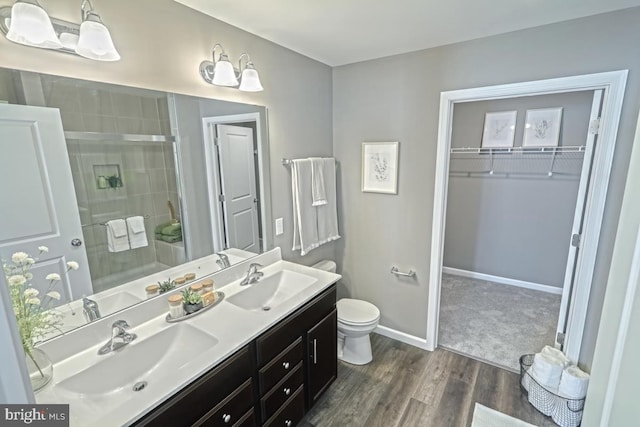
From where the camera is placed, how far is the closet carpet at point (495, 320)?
2594 millimetres

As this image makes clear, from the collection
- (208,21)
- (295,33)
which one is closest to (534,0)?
(295,33)

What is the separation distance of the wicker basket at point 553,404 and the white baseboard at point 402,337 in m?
0.76

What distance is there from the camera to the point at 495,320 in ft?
9.94

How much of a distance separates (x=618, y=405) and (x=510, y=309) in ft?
9.25

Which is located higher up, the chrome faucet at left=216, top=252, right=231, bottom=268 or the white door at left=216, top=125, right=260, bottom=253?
the white door at left=216, top=125, right=260, bottom=253

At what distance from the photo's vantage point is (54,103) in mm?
1172

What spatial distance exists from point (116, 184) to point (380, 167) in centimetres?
193

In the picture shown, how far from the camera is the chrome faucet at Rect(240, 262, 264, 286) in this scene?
193 cm

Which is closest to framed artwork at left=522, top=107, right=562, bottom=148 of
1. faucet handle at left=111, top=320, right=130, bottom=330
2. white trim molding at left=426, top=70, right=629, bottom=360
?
white trim molding at left=426, top=70, right=629, bottom=360

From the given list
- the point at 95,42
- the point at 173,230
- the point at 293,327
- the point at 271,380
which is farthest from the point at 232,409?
the point at 95,42

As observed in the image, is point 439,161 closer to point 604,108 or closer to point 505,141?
point 604,108

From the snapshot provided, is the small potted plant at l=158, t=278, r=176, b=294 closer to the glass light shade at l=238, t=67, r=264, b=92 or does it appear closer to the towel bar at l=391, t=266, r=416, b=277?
the glass light shade at l=238, t=67, r=264, b=92

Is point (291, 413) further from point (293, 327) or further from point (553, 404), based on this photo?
point (553, 404)

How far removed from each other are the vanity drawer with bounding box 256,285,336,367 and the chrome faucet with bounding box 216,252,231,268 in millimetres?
579
